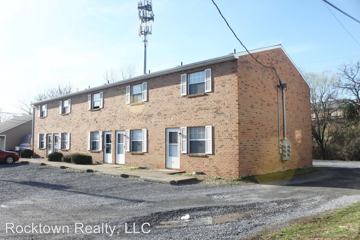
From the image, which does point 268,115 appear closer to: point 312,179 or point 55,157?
point 312,179

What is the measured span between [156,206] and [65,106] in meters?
21.0

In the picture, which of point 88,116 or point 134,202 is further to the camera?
point 88,116

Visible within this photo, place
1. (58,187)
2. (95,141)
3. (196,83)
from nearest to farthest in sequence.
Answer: (58,187), (196,83), (95,141)

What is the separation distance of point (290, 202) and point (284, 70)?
36.5 feet

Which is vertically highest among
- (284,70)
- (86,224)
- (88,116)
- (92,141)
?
(284,70)

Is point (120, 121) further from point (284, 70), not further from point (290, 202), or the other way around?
point (290, 202)

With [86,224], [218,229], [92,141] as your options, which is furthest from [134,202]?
[92,141]

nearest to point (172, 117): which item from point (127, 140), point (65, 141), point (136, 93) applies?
point (136, 93)

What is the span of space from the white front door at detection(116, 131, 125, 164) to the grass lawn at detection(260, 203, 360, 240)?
1560 centimetres

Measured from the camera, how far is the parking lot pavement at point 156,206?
25.2 feet

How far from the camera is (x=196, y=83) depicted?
18.2 meters

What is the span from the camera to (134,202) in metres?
11.0

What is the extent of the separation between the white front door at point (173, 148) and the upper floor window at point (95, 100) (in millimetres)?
7348

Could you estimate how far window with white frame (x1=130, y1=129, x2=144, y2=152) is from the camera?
21.3 m
